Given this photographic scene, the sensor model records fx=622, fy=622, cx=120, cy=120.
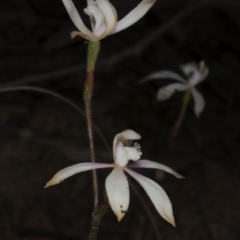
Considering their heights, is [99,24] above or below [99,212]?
above

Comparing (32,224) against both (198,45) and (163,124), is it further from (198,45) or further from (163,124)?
(198,45)

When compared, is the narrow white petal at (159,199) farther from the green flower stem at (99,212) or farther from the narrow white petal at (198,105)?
the narrow white petal at (198,105)

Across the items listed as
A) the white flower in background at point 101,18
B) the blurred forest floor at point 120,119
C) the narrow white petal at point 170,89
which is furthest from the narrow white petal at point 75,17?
the blurred forest floor at point 120,119

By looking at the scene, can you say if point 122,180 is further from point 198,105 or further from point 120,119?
point 120,119

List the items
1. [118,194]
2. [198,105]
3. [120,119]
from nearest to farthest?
[118,194] < [198,105] < [120,119]

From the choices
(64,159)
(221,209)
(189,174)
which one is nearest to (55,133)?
(64,159)

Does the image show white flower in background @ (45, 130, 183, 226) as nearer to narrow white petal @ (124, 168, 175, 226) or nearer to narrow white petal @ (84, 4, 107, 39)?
narrow white petal @ (124, 168, 175, 226)

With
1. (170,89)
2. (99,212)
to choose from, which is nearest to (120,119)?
(170,89)
